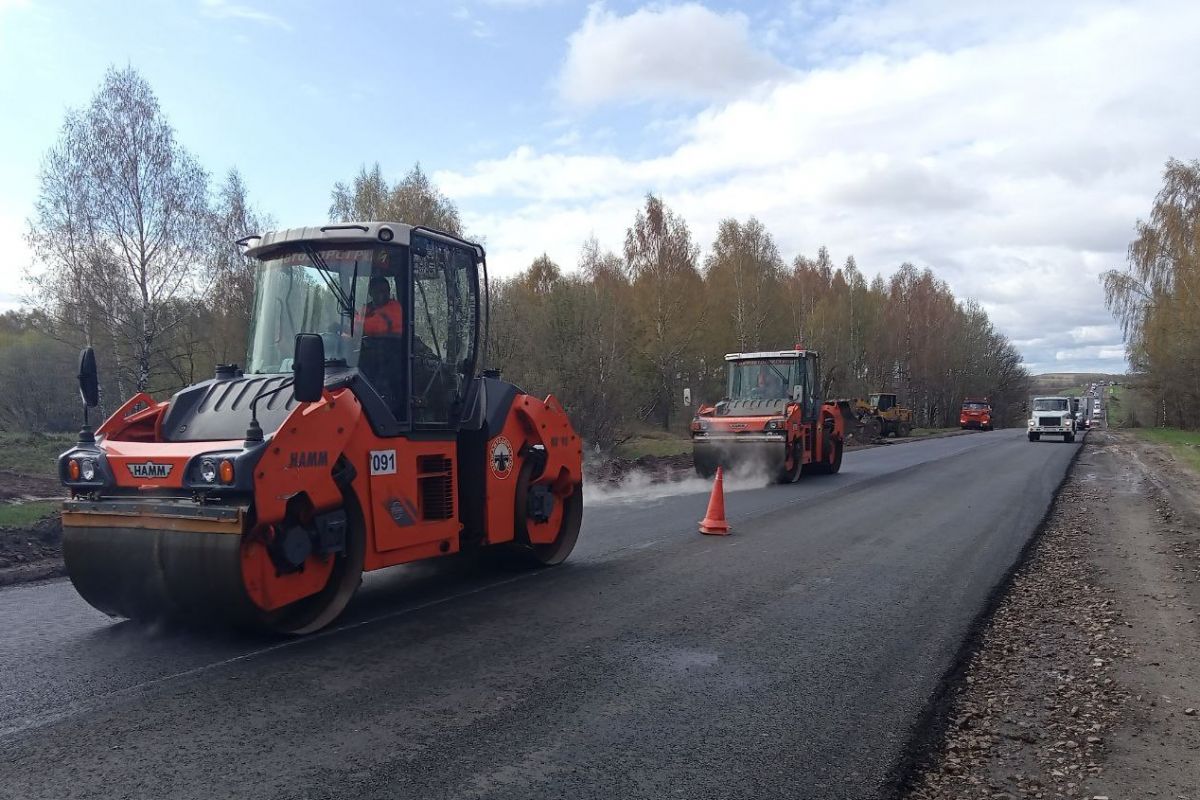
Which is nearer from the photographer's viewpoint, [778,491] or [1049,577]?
[1049,577]

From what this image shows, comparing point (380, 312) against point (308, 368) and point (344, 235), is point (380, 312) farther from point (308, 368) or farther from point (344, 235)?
point (308, 368)

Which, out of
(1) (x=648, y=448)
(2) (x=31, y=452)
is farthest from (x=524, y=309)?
(2) (x=31, y=452)

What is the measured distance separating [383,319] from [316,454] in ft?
4.26

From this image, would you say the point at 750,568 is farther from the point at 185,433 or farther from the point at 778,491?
the point at 778,491

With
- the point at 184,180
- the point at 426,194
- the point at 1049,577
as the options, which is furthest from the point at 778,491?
the point at 426,194

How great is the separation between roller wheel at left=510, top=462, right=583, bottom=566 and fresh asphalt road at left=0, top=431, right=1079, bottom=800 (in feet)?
0.82

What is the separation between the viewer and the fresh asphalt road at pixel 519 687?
3.59 meters

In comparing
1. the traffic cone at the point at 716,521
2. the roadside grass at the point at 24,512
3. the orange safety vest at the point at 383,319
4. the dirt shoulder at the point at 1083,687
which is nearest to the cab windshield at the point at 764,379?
the traffic cone at the point at 716,521

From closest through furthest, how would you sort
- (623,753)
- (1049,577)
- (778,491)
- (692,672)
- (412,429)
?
(623,753), (692,672), (412,429), (1049,577), (778,491)

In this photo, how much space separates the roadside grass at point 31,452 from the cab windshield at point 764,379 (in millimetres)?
13251

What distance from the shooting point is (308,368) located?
5047mm

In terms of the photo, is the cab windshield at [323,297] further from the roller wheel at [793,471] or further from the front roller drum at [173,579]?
the roller wheel at [793,471]

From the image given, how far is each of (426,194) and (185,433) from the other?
33.5m

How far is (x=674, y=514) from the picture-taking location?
11.9m
